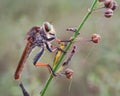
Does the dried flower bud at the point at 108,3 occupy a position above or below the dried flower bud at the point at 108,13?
above

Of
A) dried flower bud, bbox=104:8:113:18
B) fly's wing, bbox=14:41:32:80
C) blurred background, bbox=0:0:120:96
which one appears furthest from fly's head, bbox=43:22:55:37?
blurred background, bbox=0:0:120:96

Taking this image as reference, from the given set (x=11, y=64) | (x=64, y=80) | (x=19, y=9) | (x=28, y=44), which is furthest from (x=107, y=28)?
(x=28, y=44)

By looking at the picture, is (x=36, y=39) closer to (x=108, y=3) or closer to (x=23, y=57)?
(x=23, y=57)

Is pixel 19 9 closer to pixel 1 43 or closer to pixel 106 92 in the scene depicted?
pixel 1 43

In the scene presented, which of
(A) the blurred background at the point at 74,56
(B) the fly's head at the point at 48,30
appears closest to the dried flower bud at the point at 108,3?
(B) the fly's head at the point at 48,30

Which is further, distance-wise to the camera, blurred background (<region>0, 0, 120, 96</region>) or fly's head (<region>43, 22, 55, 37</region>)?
blurred background (<region>0, 0, 120, 96</region>)

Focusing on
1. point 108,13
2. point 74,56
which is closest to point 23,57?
point 108,13

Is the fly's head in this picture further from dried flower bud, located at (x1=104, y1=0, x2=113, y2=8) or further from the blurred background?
the blurred background

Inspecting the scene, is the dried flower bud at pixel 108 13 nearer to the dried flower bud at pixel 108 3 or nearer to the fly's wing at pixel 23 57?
the dried flower bud at pixel 108 3
